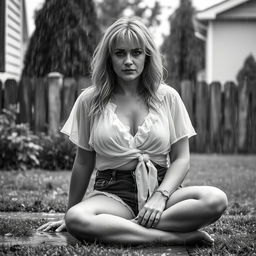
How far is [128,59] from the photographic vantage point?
3465 millimetres

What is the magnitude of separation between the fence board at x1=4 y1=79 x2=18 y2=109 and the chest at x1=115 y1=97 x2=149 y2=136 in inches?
219

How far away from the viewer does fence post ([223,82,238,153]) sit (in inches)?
390

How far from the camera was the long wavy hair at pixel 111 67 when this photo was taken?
3.47m

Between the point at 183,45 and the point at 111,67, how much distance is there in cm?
1779

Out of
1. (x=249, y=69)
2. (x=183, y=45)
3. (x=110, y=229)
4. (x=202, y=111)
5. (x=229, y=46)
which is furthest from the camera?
(x=183, y=45)

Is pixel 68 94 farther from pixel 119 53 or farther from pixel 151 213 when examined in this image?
pixel 151 213

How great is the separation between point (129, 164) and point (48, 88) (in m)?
5.84

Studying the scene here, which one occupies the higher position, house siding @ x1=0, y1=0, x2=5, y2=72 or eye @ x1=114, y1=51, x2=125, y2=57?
house siding @ x1=0, y1=0, x2=5, y2=72

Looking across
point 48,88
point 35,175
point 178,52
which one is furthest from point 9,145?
point 178,52

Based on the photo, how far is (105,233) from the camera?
3.26 metres

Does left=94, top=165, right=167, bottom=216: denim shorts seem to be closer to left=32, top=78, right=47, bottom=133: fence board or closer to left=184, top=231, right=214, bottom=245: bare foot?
left=184, top=231, right=214, bottom=245: bare foot

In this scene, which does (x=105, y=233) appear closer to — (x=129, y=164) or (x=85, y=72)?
(x=129, y=164)

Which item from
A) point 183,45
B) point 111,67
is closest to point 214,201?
point 111,67

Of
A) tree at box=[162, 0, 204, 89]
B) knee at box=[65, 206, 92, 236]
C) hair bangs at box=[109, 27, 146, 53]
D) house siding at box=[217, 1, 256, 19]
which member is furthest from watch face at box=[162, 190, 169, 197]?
tree at box=[162, 0, 204, 89]
